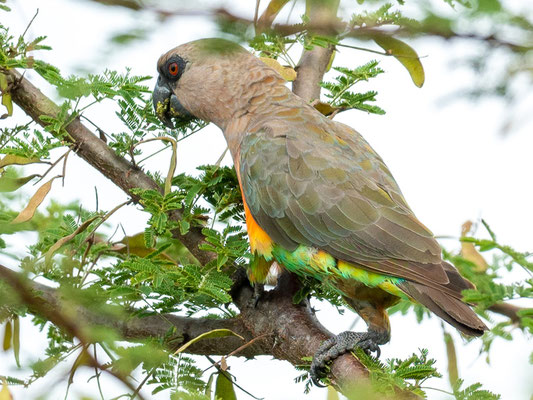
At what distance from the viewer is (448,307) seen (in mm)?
2400

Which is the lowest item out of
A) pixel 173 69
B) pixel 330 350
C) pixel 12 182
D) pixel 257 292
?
pixel 330 350

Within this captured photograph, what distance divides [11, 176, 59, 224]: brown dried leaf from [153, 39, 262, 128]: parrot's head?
83cm

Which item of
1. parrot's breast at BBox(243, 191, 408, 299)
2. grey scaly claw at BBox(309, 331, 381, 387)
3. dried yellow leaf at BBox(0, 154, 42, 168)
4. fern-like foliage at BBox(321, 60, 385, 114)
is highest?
fern-like foliage at BBox(321, 60, 385, 114)

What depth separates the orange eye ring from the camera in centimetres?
373

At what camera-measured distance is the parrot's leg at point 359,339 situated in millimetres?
2504

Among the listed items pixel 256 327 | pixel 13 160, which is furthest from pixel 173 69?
pixel 256 327

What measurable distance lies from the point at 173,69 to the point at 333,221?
1478 mm

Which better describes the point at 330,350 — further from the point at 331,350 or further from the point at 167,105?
the point at 167,105

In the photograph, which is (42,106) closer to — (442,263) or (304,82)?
(304,82)

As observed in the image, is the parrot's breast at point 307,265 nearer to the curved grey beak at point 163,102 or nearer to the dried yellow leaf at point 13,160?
the curved grey beak at point 163,102

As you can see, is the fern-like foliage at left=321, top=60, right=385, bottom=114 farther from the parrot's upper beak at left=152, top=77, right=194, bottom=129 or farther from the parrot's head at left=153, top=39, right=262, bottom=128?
the parrot's upper beak at left=152, top=77, right=194, bottom=129

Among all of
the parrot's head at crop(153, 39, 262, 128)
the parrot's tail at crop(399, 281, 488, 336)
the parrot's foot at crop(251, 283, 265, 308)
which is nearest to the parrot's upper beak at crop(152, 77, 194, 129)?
the parrot's head at crop(153, 39, 262, 128)

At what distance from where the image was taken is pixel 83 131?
A: 113 inches

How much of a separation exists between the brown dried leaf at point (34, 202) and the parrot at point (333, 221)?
0.70 m
